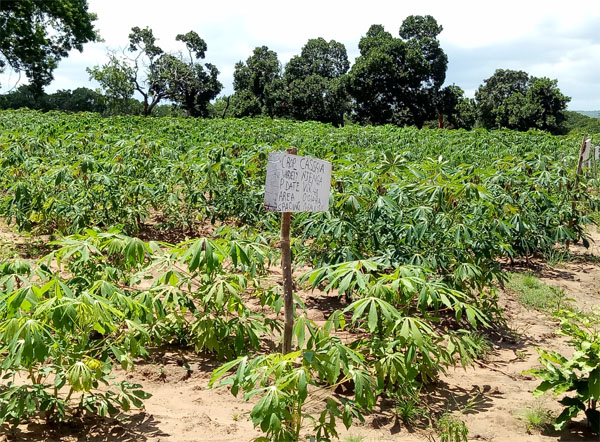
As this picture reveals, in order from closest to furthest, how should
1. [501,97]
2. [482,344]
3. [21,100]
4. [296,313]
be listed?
[296,313] < [482,344] < [501,97] < [21,100]

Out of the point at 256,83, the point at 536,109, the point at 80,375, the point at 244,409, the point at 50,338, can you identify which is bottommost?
the point at 244,409

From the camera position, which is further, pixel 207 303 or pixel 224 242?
pixel 207 303

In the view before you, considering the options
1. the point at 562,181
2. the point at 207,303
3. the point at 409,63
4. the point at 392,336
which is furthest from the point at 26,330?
the point at 409,63

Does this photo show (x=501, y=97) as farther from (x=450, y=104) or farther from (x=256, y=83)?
(x=256, y=83)

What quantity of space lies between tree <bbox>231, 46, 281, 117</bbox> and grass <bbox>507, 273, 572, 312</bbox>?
30659 millimetres

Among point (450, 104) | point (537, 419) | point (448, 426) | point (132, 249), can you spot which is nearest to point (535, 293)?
point (537, 419)

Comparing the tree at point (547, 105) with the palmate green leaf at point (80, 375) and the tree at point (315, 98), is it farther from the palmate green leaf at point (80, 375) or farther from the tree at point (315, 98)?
the palmate green leaf at point (80, 375)

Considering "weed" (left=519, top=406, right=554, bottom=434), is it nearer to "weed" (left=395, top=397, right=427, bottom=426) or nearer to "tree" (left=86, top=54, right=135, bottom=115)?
"weed" (left=395, top=397, right=427, bottom=426)

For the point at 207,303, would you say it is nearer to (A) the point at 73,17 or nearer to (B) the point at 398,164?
(B) the point at 398,164

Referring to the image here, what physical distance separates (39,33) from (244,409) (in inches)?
1265

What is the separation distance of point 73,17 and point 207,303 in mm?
32418

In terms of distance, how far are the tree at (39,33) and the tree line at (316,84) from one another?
6cm

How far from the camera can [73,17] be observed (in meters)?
30.7

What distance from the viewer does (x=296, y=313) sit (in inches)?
129
